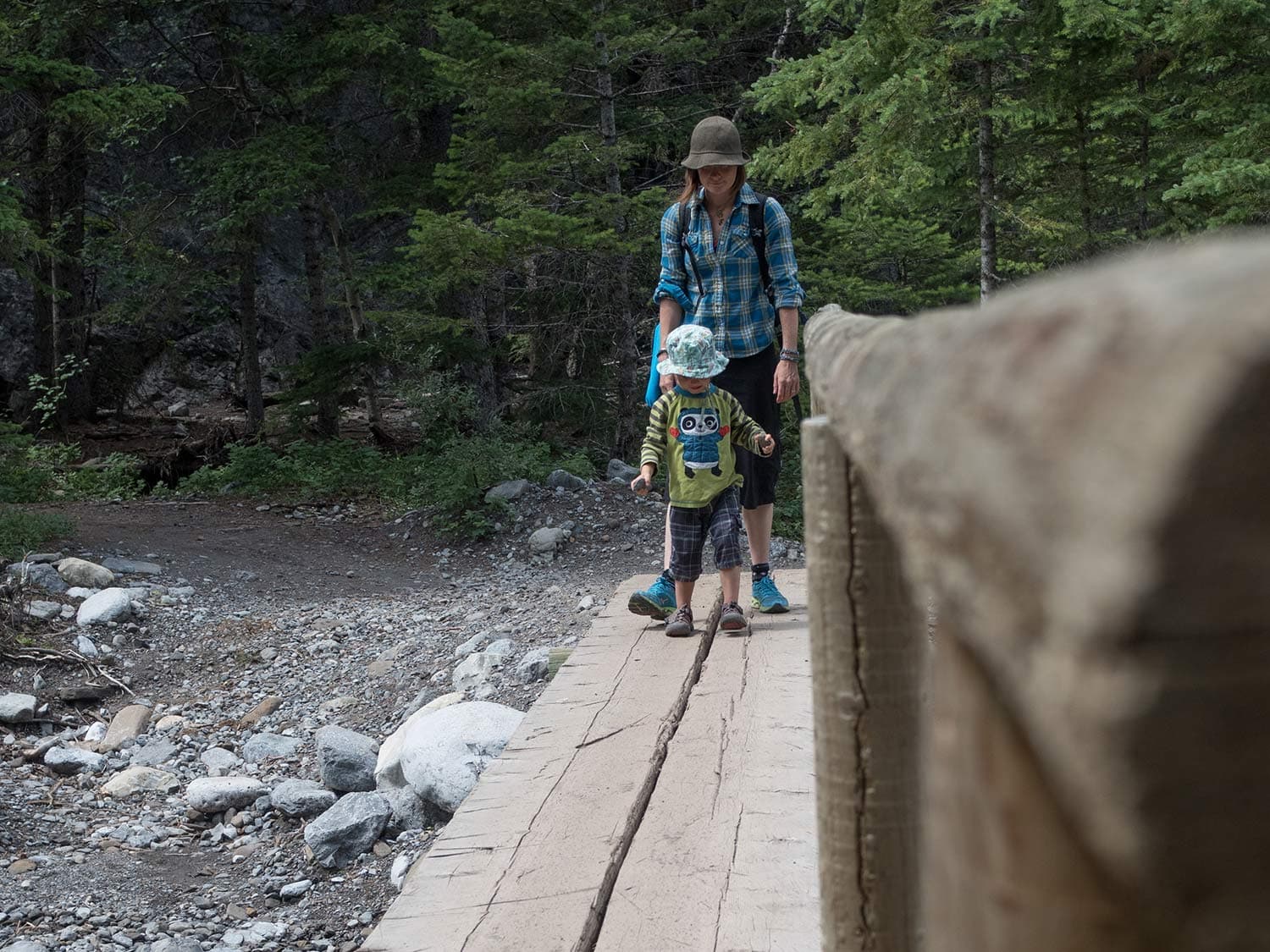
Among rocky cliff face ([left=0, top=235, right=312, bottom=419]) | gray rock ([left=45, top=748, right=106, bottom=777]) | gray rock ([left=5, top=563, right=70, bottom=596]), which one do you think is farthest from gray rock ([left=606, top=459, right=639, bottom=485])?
rocky cliff face ([left=0, top=235, right=312, bottom=419])

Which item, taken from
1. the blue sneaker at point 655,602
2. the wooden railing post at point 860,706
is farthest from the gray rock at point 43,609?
the wooden railing post at point 860,706

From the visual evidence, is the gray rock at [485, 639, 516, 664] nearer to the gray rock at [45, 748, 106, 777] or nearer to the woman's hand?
the gray rock at [45, 748, 106, 777]

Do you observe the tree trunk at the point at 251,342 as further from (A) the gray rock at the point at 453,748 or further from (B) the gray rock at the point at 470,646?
(A) the gray rock at the point at 453,748

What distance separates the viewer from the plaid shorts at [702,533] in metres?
5.11

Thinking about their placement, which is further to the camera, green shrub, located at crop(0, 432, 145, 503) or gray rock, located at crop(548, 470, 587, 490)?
green shrub, located at crop(0, 432, 145, 503)

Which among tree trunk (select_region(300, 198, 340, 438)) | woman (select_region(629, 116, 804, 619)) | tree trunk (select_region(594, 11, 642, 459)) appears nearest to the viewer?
woman (select_region(629, 116, 804, 619))

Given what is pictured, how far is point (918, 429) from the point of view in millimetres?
671

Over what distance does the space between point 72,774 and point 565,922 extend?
460cm

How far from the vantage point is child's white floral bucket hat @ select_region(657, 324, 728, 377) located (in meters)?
4.89

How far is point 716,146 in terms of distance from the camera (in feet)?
16.5

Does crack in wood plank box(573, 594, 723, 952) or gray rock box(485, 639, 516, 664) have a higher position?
crack in wood plank box(573, 594, 723, 952)

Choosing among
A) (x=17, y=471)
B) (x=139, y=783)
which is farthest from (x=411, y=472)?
(x=139, y=783)

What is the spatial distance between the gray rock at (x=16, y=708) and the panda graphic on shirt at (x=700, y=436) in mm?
4363

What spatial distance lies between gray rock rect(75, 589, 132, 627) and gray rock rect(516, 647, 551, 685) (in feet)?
11.8
